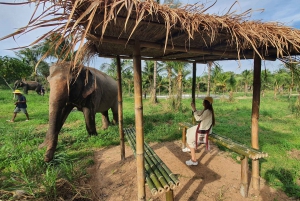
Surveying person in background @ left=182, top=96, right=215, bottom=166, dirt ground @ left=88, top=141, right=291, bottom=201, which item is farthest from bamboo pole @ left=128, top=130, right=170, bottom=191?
person in background @ left=182, top=96, right=215, bottom=166

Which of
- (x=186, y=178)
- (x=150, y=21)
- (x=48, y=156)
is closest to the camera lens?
(x=150, y=21)

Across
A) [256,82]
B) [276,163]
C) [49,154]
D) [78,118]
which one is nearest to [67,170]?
[49,154]

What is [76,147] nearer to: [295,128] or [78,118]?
[78,118]

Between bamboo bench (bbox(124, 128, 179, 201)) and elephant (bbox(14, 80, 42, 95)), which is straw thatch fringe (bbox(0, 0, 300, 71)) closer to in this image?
bamboo bench (bbox(124, 128, 179, 201))

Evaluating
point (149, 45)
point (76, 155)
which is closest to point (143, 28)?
point (149, 45)

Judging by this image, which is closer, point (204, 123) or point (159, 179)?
point (159, 179)

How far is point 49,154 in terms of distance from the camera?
368cm

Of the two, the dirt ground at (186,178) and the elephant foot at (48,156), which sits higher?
the elephant foot at (48,156)

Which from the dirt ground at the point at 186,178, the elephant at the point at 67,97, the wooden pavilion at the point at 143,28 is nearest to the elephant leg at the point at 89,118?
the elephant at the point at 67,97

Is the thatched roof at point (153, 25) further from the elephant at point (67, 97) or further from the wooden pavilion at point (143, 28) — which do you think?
the elephant at point (67, 97)

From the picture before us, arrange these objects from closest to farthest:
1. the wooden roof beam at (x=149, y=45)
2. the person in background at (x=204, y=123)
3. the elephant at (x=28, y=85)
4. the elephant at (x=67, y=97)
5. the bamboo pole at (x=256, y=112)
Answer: the wooden roof beam at (x=149, y=45)
the bamboo pole at (x=256, y=112)
the person in background at (x=204, y=123)
the elephant at (x=67, y=97)
the elephant at (x=28, y=85)

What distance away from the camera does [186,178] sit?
346 centimetres

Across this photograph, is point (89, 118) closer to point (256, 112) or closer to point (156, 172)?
point (156, 172)

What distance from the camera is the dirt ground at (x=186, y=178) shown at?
2.97m
